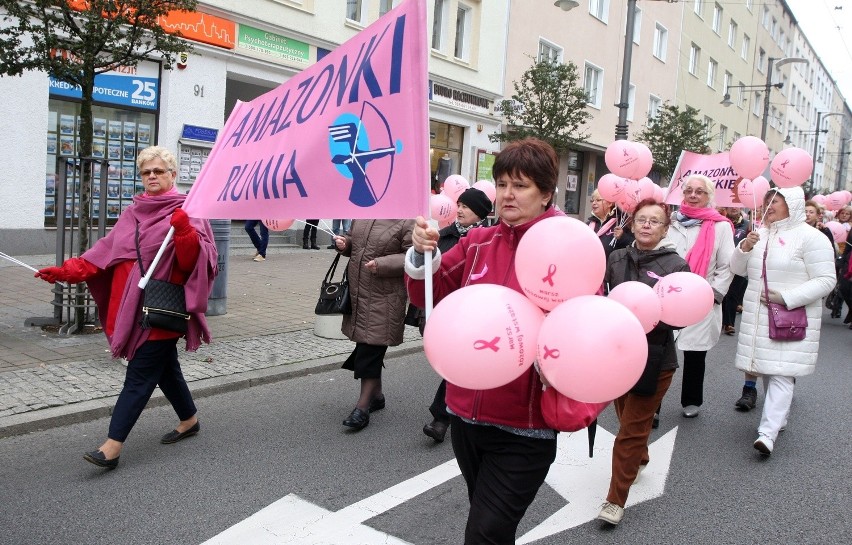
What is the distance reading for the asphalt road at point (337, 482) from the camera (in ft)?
Result: 11.9

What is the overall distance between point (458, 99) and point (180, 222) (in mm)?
16975

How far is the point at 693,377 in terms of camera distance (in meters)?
5.95

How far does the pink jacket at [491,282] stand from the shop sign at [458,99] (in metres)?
16.6

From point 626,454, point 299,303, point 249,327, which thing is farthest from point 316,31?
point 626,454

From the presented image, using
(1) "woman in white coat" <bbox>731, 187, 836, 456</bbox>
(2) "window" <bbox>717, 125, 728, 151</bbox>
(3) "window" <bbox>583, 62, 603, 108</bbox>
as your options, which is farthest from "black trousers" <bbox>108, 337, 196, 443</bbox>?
(2) "window" <bbox>717, 125, 728, 151</bbox>

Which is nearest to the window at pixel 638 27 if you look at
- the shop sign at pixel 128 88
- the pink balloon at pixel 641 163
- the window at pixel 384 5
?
the window at pixel 384 5

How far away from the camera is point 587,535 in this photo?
3686 mm

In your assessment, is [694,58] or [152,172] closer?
[152,172]

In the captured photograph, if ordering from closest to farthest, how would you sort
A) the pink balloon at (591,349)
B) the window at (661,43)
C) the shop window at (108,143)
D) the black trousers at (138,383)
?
the pink balloon at (591,349) → the black trousers at (138,383) → the shop window at (108,143) → the window at (661,43)

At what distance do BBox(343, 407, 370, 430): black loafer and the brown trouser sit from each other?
1.91 metres

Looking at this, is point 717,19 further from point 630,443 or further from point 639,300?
point 639,300

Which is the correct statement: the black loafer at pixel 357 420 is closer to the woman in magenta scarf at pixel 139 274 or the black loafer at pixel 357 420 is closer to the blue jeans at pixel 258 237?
the woman in magenta scarf at pixel 139 274

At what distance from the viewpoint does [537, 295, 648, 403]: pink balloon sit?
2.14m

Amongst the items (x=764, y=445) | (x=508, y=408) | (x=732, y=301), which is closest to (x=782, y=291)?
(x=764, y=445)
